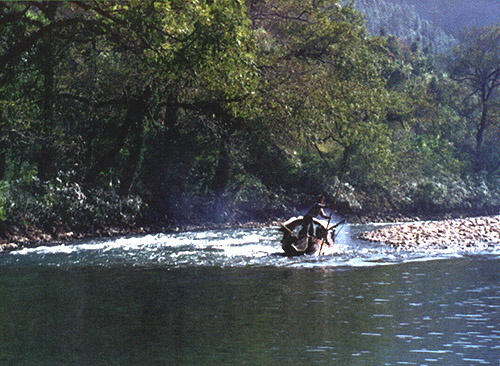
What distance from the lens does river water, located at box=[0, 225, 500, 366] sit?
11.0m

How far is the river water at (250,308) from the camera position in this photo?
1101 centimetres

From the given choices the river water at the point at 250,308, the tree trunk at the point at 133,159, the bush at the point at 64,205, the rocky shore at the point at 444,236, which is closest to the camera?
the river water at the point at 250,308

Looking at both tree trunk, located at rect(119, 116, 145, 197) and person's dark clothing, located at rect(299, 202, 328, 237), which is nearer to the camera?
person's dark clothing, located at rect(299, 202, 328, 237)

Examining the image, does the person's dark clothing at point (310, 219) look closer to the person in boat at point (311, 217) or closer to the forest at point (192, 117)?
the person in boat at point (311, 217)

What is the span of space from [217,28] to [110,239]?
511 inches

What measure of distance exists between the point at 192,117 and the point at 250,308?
81.3 ft

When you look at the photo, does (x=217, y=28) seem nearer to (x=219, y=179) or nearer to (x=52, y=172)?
(x=52, y=172)

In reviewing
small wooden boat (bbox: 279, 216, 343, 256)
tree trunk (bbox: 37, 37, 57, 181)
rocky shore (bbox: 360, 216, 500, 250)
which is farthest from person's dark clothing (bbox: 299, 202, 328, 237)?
tree trunk (bbox: 37, 37, 57, 181)

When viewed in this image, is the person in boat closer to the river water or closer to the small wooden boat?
the small wooden boat

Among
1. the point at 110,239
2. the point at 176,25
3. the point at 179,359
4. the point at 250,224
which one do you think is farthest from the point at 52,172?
the point at 179,359

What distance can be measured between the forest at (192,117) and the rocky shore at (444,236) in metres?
6.64

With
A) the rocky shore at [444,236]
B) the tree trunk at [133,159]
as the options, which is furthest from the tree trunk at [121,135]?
the rocky shore at [444,236]

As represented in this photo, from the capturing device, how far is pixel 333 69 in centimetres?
4228

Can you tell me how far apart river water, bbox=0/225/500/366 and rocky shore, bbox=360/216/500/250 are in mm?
2268
